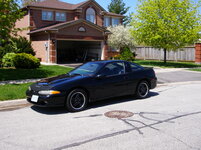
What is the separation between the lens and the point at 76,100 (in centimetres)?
689

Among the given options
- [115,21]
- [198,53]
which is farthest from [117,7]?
[198,53]

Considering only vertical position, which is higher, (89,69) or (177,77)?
(89,69)

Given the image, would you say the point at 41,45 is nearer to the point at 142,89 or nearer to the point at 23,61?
the point at 23,61

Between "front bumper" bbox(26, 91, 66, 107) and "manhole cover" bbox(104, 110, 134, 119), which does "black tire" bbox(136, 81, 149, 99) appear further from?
"front bumper" bbox(26, 91, 66, 107)

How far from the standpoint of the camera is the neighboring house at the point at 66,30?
23.8m

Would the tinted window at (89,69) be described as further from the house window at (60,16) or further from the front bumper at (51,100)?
the house window at (60,16)

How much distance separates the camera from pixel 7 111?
7.14 metres

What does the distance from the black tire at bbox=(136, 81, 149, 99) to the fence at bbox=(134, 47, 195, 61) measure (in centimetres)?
1828

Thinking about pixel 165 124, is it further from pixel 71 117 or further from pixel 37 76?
pixel 37 76

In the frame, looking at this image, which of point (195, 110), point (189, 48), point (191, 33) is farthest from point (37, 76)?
point (189, 48)

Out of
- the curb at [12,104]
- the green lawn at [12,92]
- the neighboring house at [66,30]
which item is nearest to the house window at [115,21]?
the neighboring house at [66,30]

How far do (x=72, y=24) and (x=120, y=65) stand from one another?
16.9 meters

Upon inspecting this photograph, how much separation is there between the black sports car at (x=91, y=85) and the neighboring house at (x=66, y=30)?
52.2 ft

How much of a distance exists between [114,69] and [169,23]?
16.4m
